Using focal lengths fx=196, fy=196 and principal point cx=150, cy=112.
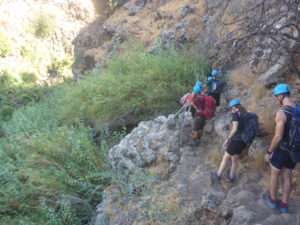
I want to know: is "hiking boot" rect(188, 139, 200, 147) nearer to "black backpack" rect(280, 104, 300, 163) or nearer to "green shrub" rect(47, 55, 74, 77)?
"black backpack" rect(280, 104, 300, 163)

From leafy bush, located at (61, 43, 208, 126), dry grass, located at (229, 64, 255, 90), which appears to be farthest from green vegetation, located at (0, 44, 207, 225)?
dry grass, located at (229, 64, 255, 90)

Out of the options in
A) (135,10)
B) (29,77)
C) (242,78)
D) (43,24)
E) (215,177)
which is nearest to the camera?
(215,177)

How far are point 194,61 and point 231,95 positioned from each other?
6.12 ft

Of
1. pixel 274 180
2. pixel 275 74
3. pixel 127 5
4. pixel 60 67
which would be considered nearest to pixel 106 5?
pixel 127 5

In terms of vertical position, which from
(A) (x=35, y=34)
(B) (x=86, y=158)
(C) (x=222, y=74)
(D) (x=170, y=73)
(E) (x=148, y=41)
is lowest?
(B) (x=86, y=158)

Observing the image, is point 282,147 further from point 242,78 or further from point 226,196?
point 242,78

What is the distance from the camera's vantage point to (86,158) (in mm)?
4621

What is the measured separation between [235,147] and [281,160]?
66cm

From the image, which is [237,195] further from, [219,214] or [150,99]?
[150,99]

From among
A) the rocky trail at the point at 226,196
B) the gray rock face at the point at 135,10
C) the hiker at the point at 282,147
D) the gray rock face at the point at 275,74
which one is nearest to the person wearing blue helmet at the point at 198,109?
the rocky trail at the point at 226,196

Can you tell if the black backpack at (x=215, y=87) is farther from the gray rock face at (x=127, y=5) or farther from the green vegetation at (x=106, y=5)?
the green vegetation at (x=106, y=5)

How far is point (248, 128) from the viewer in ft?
9.48

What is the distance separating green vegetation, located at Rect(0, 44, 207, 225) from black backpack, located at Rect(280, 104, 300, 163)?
279 centimetres

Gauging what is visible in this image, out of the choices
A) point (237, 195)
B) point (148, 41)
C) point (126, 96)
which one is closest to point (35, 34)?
point (148, 41)
